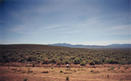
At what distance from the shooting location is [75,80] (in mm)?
5789

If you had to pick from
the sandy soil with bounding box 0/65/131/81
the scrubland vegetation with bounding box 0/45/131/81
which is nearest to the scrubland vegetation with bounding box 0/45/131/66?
the scrubland vegetation with bounding box 0/45/131/81

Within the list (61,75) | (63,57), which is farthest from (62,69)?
(63,57)

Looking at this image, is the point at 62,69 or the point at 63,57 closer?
the point at 62,69

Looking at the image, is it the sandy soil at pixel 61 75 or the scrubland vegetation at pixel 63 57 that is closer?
the sandy soil at pixel 61 75

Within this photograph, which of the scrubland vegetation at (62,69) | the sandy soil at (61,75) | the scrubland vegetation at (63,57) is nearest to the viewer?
the sandy soil at (61,75)

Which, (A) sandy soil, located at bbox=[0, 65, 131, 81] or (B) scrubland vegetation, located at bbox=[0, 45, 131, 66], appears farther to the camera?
(B) scrubland vegetation, located at bbox=[0, 45, 131, 66]

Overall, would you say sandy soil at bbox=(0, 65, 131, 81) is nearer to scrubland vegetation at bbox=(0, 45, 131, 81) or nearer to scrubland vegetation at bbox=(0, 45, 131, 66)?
scrubland vegetation at bbox=(0, 45, 131, 81)

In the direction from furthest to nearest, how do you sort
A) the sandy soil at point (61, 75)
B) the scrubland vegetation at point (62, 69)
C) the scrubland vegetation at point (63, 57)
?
the scrubland vegetation at point (63, 57)
the scrubland vegetation at point (62, 69)
the sandy soil at point (61, 75)

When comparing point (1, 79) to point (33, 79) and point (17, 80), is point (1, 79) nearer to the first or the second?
point (17, 80)

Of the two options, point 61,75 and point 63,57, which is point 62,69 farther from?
point 63,57

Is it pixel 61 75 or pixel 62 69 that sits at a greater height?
pixel 61 75

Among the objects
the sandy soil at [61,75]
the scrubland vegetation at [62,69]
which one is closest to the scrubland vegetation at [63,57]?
the scrubland vegetation at [62,69]

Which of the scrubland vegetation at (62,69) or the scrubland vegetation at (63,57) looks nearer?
the scrubland vegetation at (62,69)

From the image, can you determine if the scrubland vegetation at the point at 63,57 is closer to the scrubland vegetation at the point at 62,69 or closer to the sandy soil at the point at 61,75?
the scrubland vegetation at the point at 62,69
